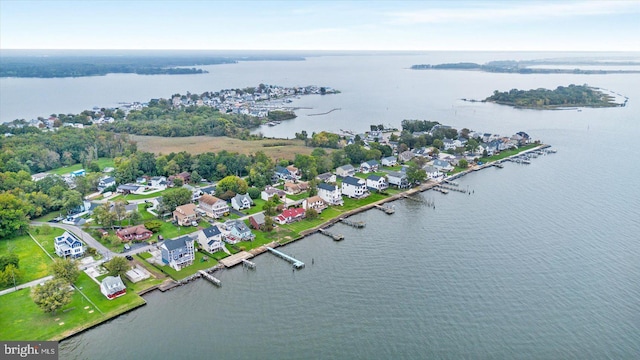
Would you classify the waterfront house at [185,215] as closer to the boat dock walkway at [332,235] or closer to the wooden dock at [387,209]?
the boat dock walkway at [332,235]

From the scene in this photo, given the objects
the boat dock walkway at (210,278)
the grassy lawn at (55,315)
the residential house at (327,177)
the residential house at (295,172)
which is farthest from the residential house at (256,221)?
the residential house at (327,177)

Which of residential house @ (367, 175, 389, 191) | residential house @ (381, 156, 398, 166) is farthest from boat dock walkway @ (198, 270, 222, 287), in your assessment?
residential house @ (381, 156, 398, 166)

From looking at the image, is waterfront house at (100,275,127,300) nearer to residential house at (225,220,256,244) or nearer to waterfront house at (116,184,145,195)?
residential house at (225,220,256,244)

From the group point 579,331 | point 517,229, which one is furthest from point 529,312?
point 517,229

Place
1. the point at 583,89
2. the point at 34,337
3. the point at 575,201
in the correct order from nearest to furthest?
the point at 34,337 → the point at 575,201 → the point at 583,89

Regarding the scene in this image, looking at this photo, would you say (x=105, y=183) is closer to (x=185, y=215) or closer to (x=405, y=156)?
(x=185, y=215)

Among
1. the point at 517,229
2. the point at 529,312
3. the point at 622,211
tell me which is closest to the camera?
the point at 529,312

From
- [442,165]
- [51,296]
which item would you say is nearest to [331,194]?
[442,165]

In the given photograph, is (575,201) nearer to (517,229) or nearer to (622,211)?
(622,211)
